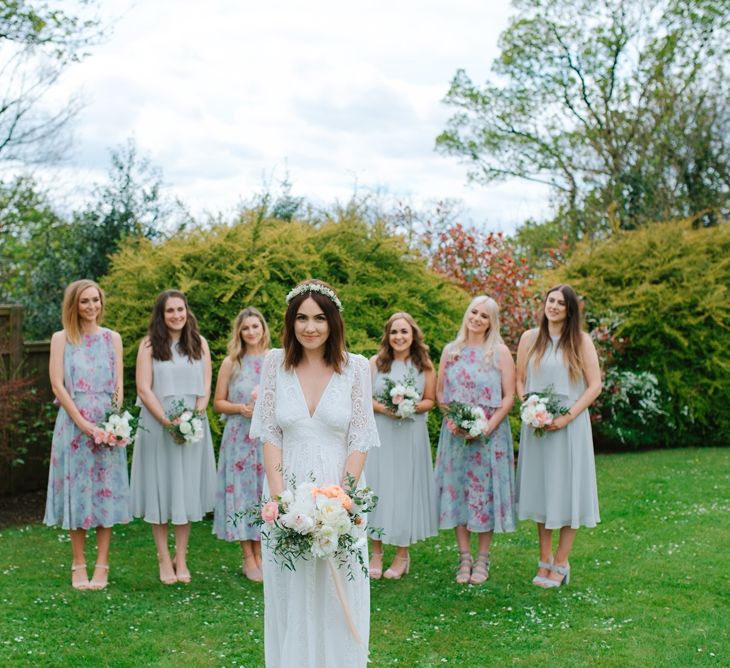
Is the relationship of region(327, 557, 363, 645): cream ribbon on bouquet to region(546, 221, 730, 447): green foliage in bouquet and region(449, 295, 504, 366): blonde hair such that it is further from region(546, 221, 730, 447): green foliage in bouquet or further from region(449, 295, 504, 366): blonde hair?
region(546, 221, 730, 447): green foliage in bouquet

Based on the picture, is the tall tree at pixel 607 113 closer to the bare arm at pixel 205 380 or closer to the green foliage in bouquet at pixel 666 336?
the green foliage in bouquet at pixel 666 336

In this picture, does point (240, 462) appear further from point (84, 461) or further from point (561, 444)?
point (561, 444)

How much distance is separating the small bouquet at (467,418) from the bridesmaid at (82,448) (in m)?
2.54

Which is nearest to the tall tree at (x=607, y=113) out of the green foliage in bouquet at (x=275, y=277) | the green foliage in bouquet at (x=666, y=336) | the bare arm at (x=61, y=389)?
the green foliage in bouquet at (x=666, y=336)

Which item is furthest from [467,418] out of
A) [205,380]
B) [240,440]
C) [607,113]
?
[607,113]

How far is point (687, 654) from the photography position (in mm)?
5008

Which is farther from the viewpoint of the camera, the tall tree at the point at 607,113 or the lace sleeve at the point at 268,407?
the tall tree at the point at 607,113

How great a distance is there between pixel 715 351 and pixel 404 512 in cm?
815

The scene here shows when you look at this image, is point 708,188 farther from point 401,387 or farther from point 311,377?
point 311,377

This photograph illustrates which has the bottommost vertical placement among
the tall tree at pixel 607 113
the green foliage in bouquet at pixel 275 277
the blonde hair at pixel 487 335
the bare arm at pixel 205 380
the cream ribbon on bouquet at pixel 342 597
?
the cream ribbon on bouquet at pixel 342 597

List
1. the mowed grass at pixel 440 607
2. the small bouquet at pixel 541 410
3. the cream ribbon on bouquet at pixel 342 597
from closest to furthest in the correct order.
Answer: the cream ribbon on bouquet at pixel 342 597
the mowed grass at pixel 440 607
the small bouquet at pixel 541 410

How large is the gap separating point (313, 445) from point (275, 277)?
487 centimetres

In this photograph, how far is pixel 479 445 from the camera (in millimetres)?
6664

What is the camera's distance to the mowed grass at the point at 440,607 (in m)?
5.11
